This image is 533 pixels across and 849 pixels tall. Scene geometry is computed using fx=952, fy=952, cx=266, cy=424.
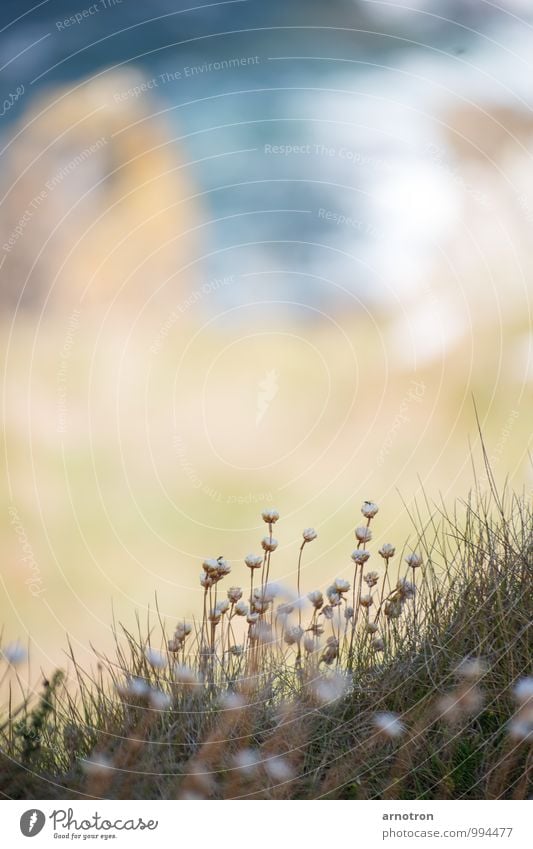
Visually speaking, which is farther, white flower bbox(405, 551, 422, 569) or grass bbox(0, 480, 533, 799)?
white flower bbox(405, 551, 422, 569)

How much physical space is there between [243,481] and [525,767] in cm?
75

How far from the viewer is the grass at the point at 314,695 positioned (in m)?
1.71

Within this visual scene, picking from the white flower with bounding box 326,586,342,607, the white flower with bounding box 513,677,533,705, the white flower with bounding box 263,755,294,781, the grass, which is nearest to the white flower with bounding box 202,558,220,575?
the grass

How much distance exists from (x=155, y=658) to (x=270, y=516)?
35 cm

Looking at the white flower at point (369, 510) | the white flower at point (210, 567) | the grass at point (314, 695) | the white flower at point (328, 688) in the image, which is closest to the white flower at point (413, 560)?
the grass at point (314, 695)

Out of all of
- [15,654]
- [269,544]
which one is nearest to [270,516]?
[269,544]

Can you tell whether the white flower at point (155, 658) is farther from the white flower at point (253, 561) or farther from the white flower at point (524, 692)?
the white flower at point (524, 692)

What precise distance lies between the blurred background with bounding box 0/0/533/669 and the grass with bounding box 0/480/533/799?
0.10 metres

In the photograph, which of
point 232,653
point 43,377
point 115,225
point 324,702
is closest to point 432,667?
point 324,702

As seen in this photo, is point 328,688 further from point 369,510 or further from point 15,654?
point 15,654

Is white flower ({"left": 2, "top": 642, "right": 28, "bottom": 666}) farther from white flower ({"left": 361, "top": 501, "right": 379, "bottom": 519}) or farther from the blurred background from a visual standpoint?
white flower ({"left": 361, "top": 501, "right": 379, "bottom": 519})

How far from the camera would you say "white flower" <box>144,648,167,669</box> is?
180cm

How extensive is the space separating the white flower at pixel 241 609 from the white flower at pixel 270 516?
0.54ft

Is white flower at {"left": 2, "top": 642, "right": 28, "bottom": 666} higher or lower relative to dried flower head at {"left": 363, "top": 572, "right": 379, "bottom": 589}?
lower
